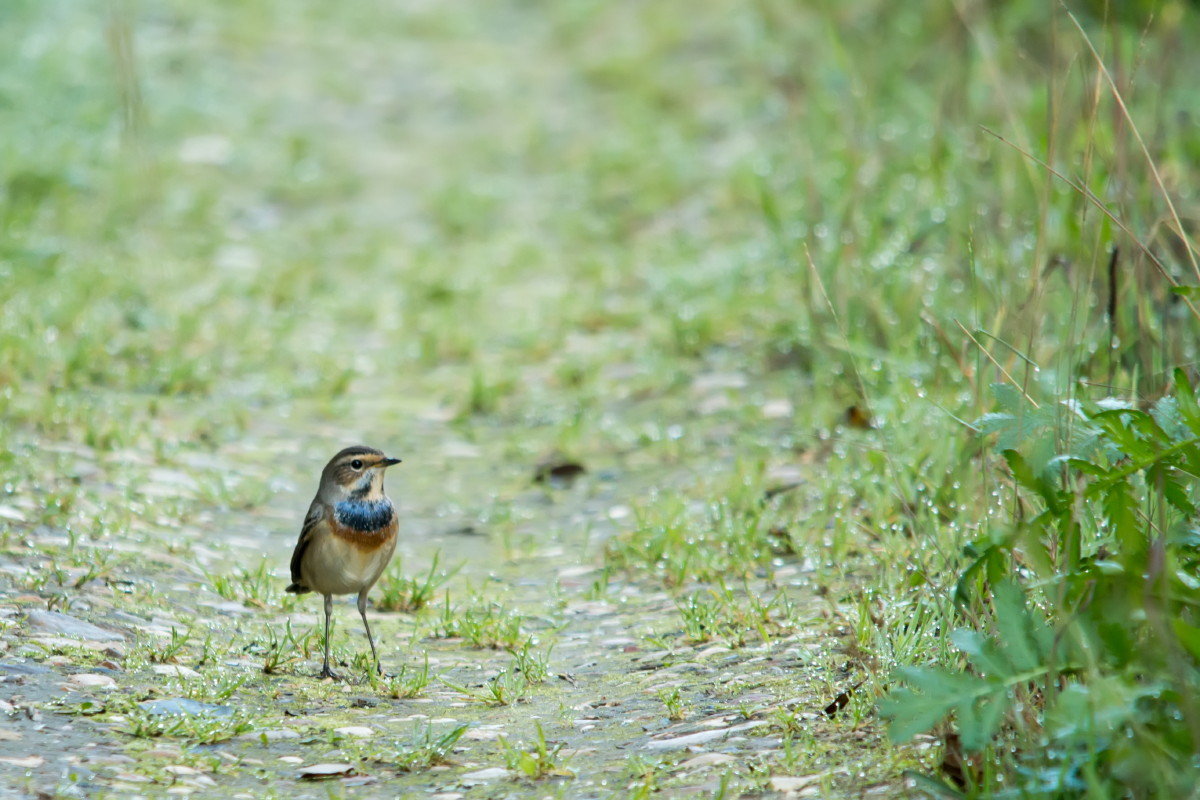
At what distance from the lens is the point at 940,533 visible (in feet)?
14.7

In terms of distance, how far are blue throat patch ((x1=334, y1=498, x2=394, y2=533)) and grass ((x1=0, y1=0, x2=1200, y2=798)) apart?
38cm

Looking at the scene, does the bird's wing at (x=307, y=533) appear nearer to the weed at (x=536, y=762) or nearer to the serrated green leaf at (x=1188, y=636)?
the weed at (x=536, y=762)

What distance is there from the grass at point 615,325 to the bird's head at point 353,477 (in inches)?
17.8

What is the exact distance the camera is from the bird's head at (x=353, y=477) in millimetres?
4367

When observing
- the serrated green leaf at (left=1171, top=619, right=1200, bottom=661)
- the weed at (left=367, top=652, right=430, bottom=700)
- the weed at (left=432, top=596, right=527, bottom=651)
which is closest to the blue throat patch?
the weed at (left=432, top=596, right=527, bottom=651)

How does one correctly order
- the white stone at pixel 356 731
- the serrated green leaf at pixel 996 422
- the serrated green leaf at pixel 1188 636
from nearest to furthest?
the serrated green leaf at pixel 1188 636 → the serrated green leaf at pixel 996 422 → the white stone at pixel 356 731

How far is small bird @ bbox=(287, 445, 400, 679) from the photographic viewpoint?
4.19 metres

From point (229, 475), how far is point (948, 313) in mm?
3217

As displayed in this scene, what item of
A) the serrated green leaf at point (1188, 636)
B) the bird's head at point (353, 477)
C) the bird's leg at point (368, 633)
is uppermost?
the bird's head at point (353, 477)

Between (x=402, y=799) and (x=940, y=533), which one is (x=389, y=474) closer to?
(x=940, y=533)

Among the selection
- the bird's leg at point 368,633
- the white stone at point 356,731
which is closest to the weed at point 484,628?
the bird's leg at point 368,633

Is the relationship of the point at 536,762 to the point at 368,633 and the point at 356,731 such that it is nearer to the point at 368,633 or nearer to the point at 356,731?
the point at 356,731

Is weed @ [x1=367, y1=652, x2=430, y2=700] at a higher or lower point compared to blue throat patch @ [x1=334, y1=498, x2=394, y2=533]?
lower

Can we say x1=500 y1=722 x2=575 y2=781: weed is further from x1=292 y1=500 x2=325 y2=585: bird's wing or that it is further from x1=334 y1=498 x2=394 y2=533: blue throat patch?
x1=292 y1=500 x2=325 y2=585: bird's wing
